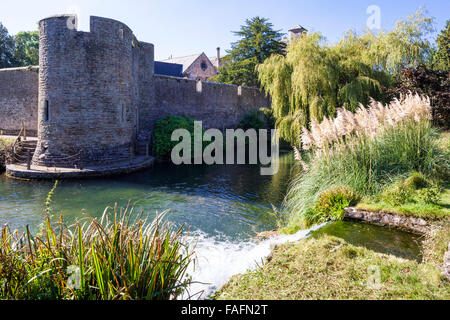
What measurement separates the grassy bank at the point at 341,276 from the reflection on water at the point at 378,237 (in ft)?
0.82

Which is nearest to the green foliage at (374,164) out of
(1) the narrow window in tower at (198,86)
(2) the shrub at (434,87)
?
(2) the shrub at (434,87)

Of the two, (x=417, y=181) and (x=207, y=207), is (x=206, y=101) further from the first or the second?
(x=417, y=181)

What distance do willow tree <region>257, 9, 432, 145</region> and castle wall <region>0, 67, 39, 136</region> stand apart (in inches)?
535

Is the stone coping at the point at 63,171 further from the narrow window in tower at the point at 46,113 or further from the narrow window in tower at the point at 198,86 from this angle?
the narrow window in tower at the point at 198,86

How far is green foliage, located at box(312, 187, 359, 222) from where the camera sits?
201 inches

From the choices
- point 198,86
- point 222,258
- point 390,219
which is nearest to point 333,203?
point 390,219

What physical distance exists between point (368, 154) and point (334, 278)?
3.33m

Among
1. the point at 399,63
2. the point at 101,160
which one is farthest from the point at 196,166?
the point at 399,63

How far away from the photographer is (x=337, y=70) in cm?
1264
